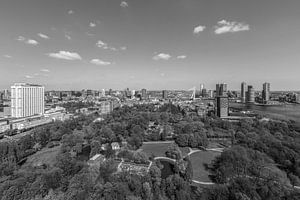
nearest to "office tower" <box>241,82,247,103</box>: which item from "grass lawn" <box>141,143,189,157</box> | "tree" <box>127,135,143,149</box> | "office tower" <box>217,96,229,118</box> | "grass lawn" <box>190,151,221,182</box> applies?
"office tower" <box>217,96,229,118</box>

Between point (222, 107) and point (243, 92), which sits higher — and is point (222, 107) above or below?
below

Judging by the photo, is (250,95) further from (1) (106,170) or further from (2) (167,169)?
(1) (106,170)

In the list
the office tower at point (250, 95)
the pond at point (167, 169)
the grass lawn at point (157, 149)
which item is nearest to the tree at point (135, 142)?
the grass lawn at point (157, 149)

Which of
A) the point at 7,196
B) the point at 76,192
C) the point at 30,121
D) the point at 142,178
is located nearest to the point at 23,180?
the point at 7,196

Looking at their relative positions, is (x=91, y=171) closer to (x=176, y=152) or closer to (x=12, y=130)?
(x=176, y=152)

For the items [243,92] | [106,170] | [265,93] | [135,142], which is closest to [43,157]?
[106,170]

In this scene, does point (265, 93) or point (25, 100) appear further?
point (265, 93)

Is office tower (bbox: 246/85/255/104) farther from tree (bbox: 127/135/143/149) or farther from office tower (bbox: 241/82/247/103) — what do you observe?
tree (bbox: 127/135/143/149)

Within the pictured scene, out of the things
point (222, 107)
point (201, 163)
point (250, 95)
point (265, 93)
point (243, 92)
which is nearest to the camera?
point (201, 163)
